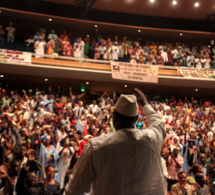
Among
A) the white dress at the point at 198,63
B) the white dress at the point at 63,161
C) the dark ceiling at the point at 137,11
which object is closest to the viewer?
the white dress at the point at 63,161

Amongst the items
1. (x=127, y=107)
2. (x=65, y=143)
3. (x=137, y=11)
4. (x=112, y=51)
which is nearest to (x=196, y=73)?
(x=112, y=51)

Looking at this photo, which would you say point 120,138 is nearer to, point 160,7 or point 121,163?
point 121,163

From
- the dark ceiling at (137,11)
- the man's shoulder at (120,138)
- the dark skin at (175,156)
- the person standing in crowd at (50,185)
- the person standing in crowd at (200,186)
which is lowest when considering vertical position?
the dark skin at (175,156)

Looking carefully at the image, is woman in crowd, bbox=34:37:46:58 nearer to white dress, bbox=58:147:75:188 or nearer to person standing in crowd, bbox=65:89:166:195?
white dress, bbox=58:147:75:188

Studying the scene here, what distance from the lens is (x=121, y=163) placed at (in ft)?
4.76

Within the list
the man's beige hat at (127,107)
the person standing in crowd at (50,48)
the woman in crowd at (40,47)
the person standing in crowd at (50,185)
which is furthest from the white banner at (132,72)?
the man's beige hat at (127,107)

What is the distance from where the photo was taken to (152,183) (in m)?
1.50

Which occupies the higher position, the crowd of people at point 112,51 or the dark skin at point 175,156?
the crowd of people at point 112,51

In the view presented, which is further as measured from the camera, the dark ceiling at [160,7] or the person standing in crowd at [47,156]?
the dark ceiling at [160,7]

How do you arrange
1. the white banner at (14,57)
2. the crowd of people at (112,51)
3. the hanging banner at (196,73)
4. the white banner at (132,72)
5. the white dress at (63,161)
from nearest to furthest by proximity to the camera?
1. the white dress at (63,161)
2. the white banner at (14,57)
3. the white banner at (132,72)
4. the crowd of people at (112,51)
5. the hanging banner at (196,73)

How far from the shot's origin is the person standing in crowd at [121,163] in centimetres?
142

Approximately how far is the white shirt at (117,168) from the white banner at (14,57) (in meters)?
11.3

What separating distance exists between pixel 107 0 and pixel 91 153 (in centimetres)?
1542

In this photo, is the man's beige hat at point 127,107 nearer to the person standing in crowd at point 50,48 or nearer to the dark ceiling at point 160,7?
the person standing in crowd at point 50,48
